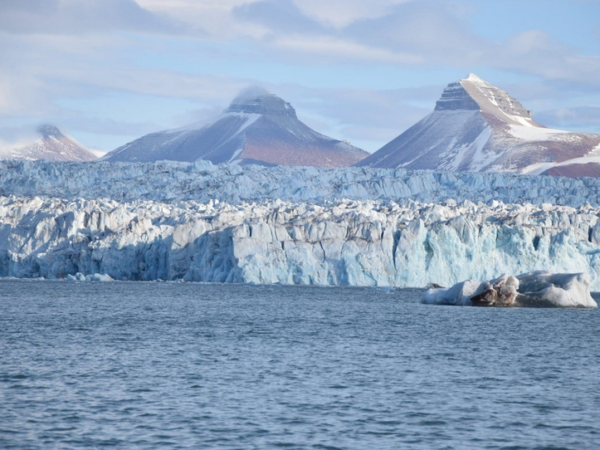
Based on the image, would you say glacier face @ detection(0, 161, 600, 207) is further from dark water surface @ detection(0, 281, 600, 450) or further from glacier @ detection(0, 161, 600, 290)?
dark water surface @ detection(0, 281, 600, 450)

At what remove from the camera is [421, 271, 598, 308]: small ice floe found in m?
44.2

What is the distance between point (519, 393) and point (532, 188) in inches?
2916

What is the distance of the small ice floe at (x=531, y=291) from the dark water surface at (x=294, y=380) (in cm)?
177

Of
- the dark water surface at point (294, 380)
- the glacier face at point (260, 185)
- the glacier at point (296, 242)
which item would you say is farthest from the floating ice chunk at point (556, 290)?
the glacier face at point (260, 185)

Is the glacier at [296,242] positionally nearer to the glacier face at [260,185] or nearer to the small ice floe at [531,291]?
the small ice floe at [531,291]

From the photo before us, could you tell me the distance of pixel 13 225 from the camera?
6525 centimetres

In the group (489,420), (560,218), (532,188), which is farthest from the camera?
(532,188)

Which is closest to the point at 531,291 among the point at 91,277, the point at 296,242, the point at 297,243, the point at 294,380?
the point at 297,243

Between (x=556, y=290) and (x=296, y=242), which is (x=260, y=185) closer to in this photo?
(x=296, y=242)

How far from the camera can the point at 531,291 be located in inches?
1805

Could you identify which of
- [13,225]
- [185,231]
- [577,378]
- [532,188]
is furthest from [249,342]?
[532,188]

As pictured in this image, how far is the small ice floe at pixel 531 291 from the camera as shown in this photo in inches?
1738

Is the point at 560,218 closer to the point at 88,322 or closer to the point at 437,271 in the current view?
the point at 437,271

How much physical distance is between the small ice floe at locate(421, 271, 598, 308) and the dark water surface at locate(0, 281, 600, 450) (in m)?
1.77
